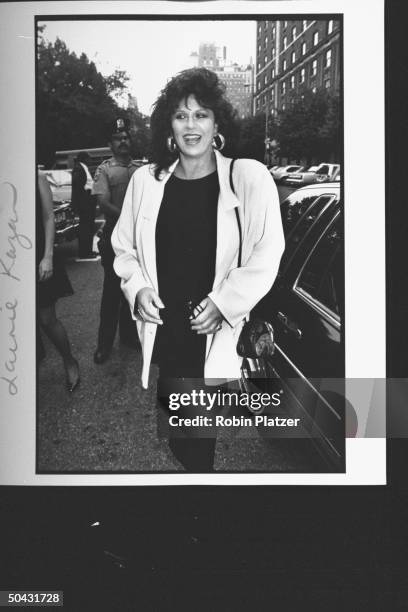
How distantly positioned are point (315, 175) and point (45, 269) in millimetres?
1283

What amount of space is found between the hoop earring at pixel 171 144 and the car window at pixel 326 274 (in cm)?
77

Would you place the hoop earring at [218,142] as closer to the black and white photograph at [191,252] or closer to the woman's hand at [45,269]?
the black and white photograph at [191,252]

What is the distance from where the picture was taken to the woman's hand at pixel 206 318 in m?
2.65

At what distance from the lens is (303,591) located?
107 inches

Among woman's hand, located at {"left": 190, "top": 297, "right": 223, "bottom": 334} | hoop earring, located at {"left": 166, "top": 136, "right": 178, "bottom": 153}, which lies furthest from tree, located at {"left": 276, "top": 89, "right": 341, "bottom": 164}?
woman's hand, located at {"left": 190, "top": 297, "right": 223, "bottom": 334}

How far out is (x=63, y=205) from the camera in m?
2.62

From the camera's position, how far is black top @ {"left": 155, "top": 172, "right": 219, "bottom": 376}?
8.63 feet

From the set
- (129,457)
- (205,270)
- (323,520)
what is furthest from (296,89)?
(323,520)

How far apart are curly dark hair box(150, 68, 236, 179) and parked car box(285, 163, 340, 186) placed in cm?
34

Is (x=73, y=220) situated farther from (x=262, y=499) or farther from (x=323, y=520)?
(x=323, y=520)
